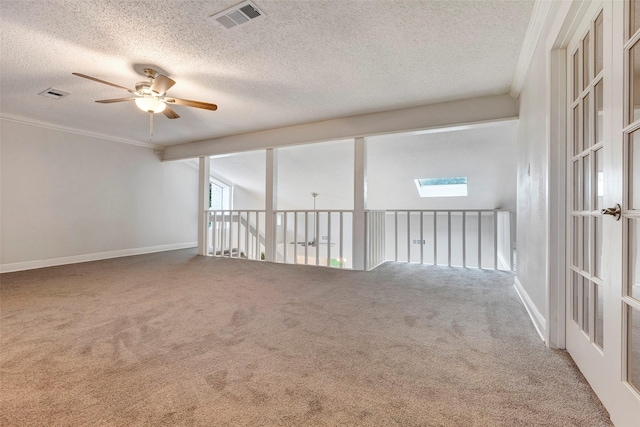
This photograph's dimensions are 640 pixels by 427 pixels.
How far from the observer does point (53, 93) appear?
3162 mm

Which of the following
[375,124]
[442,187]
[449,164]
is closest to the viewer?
[375,124]

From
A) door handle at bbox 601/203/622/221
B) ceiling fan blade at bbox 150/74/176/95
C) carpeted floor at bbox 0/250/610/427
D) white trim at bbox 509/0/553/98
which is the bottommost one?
carpeted floor at bbox 0/250/610/427

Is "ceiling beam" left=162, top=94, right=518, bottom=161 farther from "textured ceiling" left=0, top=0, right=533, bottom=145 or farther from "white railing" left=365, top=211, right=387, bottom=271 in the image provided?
"white railing" left=365, top=211, right=387, bottom=271

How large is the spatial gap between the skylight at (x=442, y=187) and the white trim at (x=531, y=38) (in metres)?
2.88

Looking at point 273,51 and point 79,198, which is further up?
point 273,51

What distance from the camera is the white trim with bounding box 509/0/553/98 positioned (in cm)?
177


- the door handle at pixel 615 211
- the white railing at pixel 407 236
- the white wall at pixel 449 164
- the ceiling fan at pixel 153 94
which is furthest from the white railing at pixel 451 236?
the door handle at pixel 615 211

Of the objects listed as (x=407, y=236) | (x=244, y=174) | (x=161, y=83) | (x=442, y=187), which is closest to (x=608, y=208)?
(x=161, y=83)

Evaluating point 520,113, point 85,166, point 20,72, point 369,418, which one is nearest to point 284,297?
point 369,418

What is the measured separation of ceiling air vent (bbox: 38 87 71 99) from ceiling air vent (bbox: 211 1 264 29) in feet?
7.82

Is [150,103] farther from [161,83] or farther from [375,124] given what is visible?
[375,124]

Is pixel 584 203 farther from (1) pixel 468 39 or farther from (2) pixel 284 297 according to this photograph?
(2) pixel 284 297

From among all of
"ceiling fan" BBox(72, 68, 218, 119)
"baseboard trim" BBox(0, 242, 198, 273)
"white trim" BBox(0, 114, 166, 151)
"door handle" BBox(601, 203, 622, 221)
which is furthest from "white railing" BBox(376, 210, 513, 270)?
"white trim" BBox(0, 114, 166, 151)

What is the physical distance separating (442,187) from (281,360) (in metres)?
5.29
